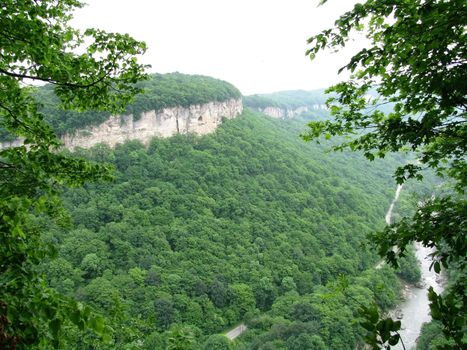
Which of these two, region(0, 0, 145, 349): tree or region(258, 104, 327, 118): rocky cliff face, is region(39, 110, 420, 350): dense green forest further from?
region(258, 104, 327, 118): rocky cliff face

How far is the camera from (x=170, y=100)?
67.2 m

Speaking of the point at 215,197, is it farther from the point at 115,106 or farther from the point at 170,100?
the point at 115,106

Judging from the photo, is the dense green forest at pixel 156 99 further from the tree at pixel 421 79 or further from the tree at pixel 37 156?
the tree at pixel 421 79

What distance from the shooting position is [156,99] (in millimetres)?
65312

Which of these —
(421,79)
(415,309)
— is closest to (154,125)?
(415,309)

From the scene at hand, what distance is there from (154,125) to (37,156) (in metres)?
62.5

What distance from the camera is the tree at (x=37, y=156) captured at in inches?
99.8

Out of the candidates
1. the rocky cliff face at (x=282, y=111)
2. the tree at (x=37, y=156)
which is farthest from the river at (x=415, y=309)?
the rocky cliff face at (x=282, y=111)

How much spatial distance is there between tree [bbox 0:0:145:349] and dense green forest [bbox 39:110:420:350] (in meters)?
15.8

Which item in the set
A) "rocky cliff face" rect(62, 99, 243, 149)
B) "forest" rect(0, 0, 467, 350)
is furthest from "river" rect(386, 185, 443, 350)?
"rocky cliff face" rect(62, 99, 243, 149)

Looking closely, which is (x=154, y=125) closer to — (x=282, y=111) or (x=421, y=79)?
(x=421, y=79)

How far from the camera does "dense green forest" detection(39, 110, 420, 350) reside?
110 ft

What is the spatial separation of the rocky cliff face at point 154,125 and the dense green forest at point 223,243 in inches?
80.5

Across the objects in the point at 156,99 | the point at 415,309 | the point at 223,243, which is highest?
the point at 156,99
